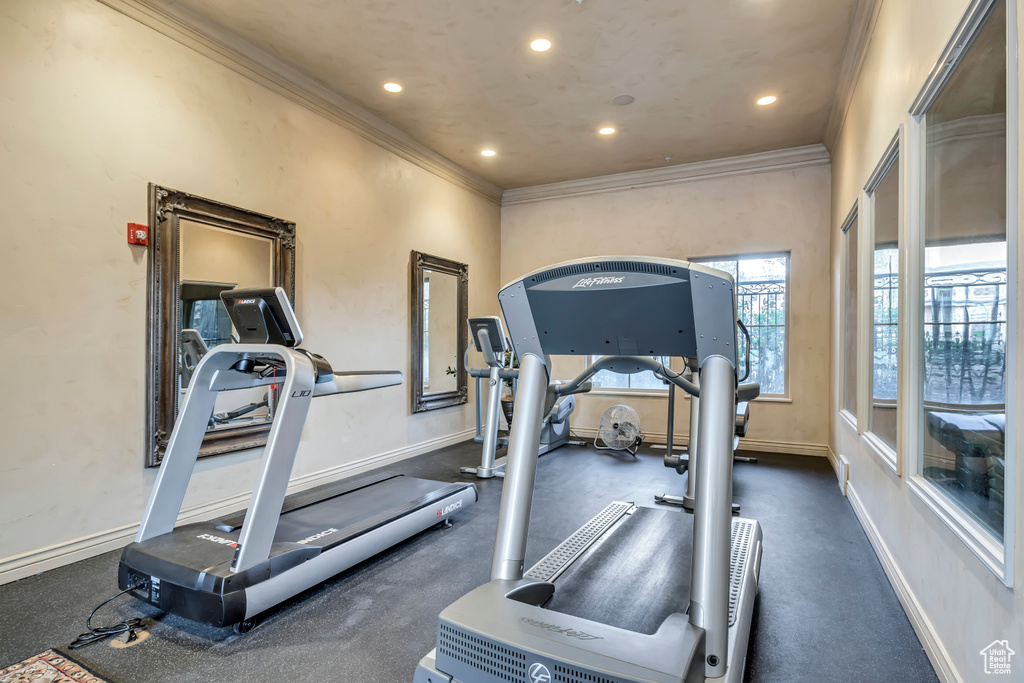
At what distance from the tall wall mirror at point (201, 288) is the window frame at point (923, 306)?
3567 mm

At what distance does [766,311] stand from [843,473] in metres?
2.09

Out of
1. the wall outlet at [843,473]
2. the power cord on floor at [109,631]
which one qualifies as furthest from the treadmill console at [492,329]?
the power cord on floor at [109,631]

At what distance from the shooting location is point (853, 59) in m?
3.46

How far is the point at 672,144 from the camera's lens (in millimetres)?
5145

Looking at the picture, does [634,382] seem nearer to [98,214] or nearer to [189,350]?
[189,350]

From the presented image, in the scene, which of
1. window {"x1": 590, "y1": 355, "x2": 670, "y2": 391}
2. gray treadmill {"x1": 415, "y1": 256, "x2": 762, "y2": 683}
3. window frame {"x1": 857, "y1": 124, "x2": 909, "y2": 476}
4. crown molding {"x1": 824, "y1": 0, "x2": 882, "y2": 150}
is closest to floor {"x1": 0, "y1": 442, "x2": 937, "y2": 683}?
gray treadmill {"x1": 415, "y1": 256, "x2": 762, "y2": 683}

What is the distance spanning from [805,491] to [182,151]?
4.85 meters

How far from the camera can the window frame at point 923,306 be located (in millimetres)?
1242

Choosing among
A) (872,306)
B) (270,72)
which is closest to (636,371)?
(872,306)

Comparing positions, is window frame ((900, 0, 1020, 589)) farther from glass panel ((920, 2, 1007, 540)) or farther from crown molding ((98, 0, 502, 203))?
crown molding ((98, 0, 502, 203))

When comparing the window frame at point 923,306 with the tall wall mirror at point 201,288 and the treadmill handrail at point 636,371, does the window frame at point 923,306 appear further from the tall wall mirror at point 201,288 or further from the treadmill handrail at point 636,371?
the tall wall mirror at point 201,288

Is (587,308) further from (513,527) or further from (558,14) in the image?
(558,14)

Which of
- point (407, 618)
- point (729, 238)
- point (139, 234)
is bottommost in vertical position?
point (407, 618)

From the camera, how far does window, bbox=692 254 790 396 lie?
17.9 ft
